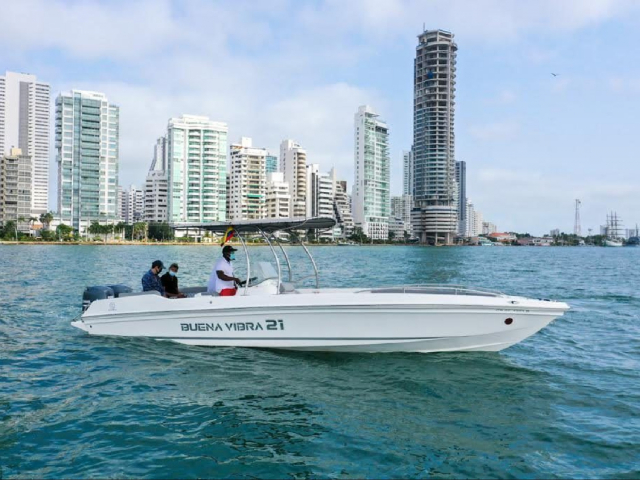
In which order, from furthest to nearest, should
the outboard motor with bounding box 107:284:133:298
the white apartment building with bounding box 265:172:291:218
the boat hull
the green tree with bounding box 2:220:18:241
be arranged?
the white apartment building with bounding box 265:172:291:218 < the green tree with bounding box 2:220:18:241 < the outboard motor with bounding box 107:284:133:298 < the boat hull

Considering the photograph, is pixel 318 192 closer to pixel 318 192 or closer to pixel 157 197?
pixel 318 192

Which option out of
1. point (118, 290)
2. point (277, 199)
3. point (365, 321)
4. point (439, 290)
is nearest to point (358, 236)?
point (277, 199)

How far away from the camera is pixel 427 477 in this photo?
16.6ft

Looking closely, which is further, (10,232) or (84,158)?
(84,158)

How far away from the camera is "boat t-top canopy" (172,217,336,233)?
9.60 metres

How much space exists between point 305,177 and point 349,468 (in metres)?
167

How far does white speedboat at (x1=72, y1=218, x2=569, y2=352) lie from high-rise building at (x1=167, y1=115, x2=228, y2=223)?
144758mm

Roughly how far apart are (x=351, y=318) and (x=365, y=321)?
9.9 inches

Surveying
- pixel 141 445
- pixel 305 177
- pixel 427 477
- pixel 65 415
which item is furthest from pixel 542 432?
pixel 305 177

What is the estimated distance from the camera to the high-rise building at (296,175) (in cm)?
16875

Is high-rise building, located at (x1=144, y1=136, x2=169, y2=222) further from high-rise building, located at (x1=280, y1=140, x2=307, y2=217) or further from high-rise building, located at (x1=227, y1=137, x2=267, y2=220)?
high-rise building, located at (x1=280, y1=140, x2=307, y2=217)

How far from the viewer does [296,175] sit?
169125 millimetres

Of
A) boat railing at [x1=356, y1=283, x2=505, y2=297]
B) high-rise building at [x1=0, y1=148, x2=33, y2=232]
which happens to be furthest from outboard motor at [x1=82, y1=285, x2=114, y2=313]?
high-rise building at [x1=0, y1=148, x2=33, y2=232]

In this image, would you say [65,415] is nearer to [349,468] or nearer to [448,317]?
[349,468]
